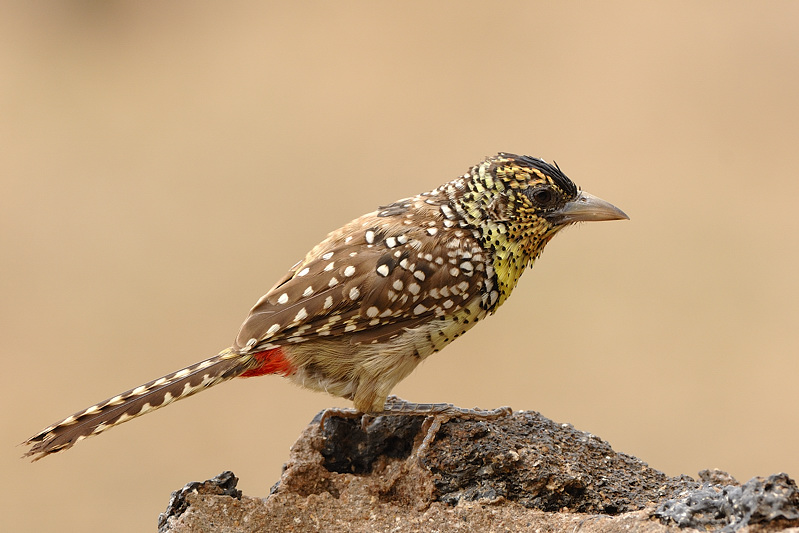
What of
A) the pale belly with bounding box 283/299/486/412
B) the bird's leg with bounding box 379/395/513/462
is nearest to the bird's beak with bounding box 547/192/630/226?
the pale belly with bounding box 283/299/486/412

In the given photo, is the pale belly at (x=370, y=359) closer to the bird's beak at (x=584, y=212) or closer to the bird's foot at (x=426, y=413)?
the bird's foot at (x=426, y=413)

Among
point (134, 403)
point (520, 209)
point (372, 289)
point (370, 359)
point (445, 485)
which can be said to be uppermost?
point (520, 209)

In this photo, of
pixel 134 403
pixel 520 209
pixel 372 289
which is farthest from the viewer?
pixel 520 209

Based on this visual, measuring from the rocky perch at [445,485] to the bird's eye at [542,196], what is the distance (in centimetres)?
97

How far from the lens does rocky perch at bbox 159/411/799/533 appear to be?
3.01 meters

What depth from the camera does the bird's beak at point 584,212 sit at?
12.2 ft

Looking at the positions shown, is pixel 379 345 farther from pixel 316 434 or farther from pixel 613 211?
pixel 613 211

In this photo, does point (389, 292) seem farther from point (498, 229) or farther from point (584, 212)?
point (584, 212)

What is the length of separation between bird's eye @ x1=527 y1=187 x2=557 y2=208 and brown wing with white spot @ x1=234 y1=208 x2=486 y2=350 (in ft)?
1.12

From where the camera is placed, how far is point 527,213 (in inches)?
146

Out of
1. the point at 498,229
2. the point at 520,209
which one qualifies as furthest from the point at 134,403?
the point at 520,209

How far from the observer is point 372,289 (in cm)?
344

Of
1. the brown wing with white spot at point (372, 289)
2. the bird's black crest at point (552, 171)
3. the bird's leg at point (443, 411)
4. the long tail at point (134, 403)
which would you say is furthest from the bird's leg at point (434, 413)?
the bird's black crest at point (552, 171)

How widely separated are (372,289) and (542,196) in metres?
0.90
